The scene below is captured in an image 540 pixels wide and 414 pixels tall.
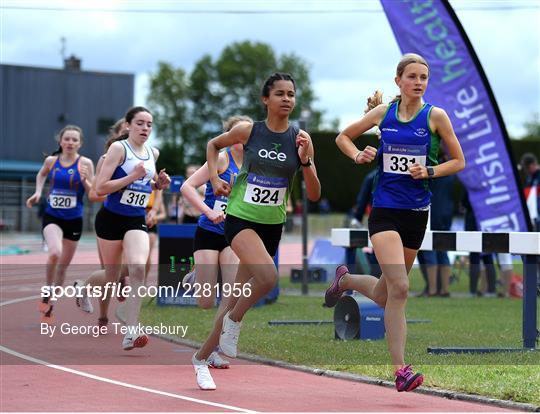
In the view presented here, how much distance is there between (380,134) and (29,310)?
7871mm

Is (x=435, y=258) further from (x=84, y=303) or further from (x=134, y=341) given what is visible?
(x=134, y=341)

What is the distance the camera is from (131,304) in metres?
10.8

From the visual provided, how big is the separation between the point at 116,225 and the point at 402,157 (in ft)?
11.8

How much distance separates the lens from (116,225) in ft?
37.8

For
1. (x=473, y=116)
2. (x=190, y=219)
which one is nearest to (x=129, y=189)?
(x=190, y=219)

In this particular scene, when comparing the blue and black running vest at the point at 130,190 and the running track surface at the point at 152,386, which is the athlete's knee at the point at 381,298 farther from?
the blue and black running vest at the point at 130,190

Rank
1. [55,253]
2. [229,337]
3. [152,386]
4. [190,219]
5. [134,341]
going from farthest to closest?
[190,219], [55,253], [134,341], [152,386], [229,337]

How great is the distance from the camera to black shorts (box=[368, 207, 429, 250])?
28.8 feet

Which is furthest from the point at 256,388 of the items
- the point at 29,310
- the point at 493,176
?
the point at 493,176

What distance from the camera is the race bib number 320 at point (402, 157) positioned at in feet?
28.8

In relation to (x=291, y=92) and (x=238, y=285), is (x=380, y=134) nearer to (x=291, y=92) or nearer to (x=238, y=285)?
(x=291, y=92)

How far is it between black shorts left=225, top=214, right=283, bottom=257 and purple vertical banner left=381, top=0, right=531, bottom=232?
34.2ft

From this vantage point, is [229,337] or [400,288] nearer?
[400,288]

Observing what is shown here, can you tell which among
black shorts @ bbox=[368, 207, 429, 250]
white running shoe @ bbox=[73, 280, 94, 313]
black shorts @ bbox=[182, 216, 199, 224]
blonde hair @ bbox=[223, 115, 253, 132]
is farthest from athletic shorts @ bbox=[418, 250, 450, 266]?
black shorts @ bbox=[368, 207, 429, 250]
